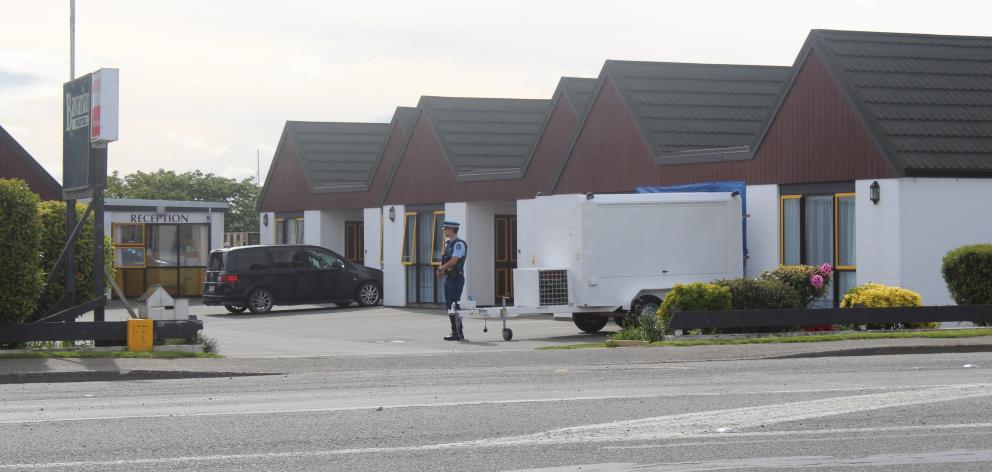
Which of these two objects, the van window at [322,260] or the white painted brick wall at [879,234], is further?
the van window at [322,260]

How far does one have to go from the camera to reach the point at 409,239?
37.9 metres

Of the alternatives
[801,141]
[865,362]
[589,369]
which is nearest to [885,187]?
[801,141]

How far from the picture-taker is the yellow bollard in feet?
61.3

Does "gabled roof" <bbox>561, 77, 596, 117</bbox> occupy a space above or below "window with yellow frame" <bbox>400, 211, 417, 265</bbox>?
above

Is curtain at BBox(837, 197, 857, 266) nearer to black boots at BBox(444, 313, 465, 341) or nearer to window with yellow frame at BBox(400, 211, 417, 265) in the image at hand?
black boots at BBox(444, 313, 465, 341)

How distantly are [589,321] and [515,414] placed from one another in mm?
12987

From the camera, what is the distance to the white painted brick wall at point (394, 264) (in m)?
37.8

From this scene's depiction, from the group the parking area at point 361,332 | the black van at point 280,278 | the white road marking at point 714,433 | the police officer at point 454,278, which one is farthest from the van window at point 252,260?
the white road marking at point 714,433

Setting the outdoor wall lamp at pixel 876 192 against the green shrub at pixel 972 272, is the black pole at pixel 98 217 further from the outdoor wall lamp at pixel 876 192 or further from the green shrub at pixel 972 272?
the green shrub at pixel 972 272

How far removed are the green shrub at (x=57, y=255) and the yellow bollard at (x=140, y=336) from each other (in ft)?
4.78

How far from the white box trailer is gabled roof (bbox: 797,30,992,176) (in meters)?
2.88

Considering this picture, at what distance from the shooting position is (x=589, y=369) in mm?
17000

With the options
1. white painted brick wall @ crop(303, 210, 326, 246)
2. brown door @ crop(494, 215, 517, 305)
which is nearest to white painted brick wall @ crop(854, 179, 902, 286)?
brown door @ crop(494, 215, 517, 305)

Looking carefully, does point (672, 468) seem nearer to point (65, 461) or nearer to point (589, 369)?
point (65, 461)
